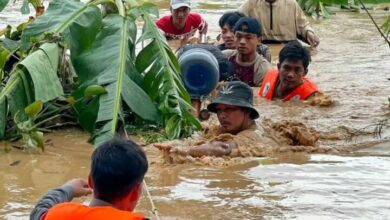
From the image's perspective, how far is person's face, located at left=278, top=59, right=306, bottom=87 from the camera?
876 cm

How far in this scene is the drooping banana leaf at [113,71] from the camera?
718 cm

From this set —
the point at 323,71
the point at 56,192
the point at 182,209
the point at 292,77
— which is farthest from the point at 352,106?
the point at 56,192

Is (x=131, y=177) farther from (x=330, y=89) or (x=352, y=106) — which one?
(x=330, y=89)

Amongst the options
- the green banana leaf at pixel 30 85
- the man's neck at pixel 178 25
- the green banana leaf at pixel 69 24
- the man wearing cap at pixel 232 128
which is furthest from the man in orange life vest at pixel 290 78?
the man's neck at pixel 178 25

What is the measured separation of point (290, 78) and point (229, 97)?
1.97 metres

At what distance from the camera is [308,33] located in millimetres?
13219

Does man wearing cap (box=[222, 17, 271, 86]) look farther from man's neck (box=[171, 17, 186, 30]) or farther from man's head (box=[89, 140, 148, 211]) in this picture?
man's head (box=[89, 140, 148, 211])

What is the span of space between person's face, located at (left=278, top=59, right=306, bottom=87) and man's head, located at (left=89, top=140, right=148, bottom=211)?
5289 millimetres

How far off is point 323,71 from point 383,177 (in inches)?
201

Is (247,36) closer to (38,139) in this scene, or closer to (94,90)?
(94,90)

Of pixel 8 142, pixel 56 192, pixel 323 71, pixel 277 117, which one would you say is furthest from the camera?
pixel 323 71

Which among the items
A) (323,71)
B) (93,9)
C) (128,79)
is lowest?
(323,71)

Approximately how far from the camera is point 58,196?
13.6 feet

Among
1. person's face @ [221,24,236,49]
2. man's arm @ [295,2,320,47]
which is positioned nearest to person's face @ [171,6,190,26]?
person's face @ [221,24,236,49]
